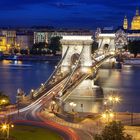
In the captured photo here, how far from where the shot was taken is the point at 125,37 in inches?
4242

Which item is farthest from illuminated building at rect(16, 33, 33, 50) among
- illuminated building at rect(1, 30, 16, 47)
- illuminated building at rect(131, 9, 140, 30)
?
illuminated building at rect(131, 9, 140, 30)

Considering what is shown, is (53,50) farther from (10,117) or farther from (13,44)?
(10,117)

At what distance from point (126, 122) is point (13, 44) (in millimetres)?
95912

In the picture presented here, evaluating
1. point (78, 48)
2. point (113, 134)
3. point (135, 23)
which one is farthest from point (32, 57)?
point (113, 134)

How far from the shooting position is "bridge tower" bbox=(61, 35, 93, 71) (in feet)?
106

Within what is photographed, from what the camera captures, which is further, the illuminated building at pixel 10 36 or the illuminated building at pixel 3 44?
the illuminated building at pixel 10 36

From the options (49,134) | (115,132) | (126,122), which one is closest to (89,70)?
(126,122)

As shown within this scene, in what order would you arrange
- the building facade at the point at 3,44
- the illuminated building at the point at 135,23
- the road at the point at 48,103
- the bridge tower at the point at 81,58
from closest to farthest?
the road at the point at 48,103
the bridge tower at the point at 81,58
the building facade at the point at 3,44
the illuminated building at the point at 135,23

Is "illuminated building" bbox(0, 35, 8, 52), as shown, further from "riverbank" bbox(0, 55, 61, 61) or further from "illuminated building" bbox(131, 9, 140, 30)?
"illuminated building" bbox(131, 9, 140, 30)

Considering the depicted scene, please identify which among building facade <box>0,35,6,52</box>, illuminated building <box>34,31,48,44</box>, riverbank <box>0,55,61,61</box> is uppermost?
illuminated building <box>34,31,48,44</box>

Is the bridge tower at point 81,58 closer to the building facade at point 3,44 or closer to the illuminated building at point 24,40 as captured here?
the building facade at point 3,44

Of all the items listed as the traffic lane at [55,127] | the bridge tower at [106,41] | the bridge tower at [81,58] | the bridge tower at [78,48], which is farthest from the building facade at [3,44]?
the traffic lane at [55,127]

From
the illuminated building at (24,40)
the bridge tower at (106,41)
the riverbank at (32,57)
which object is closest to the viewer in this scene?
the bridge tower at (106,41)

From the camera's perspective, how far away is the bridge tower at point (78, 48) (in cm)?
3228
